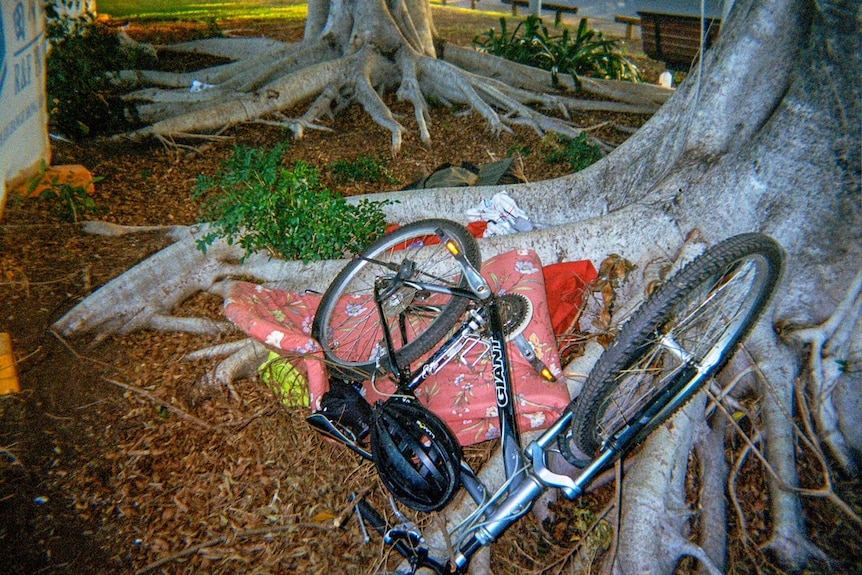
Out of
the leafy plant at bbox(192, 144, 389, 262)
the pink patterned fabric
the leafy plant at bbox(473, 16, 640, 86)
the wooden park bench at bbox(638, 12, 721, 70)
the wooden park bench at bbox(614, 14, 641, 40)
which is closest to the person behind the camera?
the pink patterned fabric

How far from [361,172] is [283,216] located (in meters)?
2.01

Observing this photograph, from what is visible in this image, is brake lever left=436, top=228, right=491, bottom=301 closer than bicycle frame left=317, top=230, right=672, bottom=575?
No

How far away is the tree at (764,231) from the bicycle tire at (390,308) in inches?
15.2

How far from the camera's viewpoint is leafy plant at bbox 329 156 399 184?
5449 millimetres

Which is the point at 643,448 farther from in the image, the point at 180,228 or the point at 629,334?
the point at 180,228

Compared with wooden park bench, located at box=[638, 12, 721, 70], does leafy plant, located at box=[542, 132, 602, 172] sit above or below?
below

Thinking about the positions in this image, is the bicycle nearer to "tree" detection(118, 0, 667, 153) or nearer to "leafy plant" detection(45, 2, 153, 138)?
"tree" detection(118, 0, 667, 153)

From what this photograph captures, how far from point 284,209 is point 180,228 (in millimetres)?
1179

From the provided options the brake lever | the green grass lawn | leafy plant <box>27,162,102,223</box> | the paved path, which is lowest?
leafy plant <box>27,162,102,223</box>

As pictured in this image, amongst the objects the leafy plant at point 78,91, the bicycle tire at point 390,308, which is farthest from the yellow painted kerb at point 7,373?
the leafy plant at point 78,91

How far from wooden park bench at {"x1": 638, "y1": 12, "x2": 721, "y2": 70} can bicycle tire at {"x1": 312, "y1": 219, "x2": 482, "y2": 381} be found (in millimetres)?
8312

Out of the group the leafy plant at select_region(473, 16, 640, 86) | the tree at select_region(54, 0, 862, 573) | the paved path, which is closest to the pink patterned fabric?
the tree at select_region(54, 0, 862, 573)

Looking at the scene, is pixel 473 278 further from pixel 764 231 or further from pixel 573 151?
pixel 573 151

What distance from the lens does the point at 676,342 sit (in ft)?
8.07
